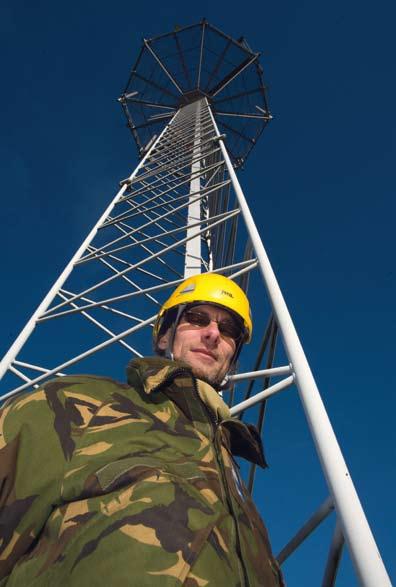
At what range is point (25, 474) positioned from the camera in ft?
4.10

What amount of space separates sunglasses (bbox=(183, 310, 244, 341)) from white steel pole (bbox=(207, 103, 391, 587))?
0.38 meters

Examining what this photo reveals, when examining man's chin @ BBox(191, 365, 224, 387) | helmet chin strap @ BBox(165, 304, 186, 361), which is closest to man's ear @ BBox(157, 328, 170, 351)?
helmet chin strap @ BBox(165, 304, 186, 361)

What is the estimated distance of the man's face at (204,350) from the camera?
8.19 ft

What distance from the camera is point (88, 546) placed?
1029 millimetres

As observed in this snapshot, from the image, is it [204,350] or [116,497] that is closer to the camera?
[116,497]

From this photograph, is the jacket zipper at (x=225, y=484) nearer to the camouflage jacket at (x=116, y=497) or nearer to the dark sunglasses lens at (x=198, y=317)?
the camouflage jacket at (x=116, y=497)

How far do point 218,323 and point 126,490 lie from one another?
5.97 feet

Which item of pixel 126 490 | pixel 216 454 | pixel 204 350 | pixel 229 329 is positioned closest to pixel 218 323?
pixel 229 329

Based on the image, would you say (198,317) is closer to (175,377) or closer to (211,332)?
(211,332)

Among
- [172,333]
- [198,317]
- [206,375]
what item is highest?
[198,317]

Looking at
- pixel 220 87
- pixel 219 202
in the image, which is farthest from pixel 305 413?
pixel 220 87

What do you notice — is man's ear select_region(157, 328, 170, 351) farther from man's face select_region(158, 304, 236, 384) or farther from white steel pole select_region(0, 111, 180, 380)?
white steel pole select_region(0, 111, 180, 380)

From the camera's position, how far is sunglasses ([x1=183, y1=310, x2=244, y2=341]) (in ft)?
9.43

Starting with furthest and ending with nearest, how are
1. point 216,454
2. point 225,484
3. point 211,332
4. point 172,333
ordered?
point 172,333
point 211,332
point 216,454
point 225,484
